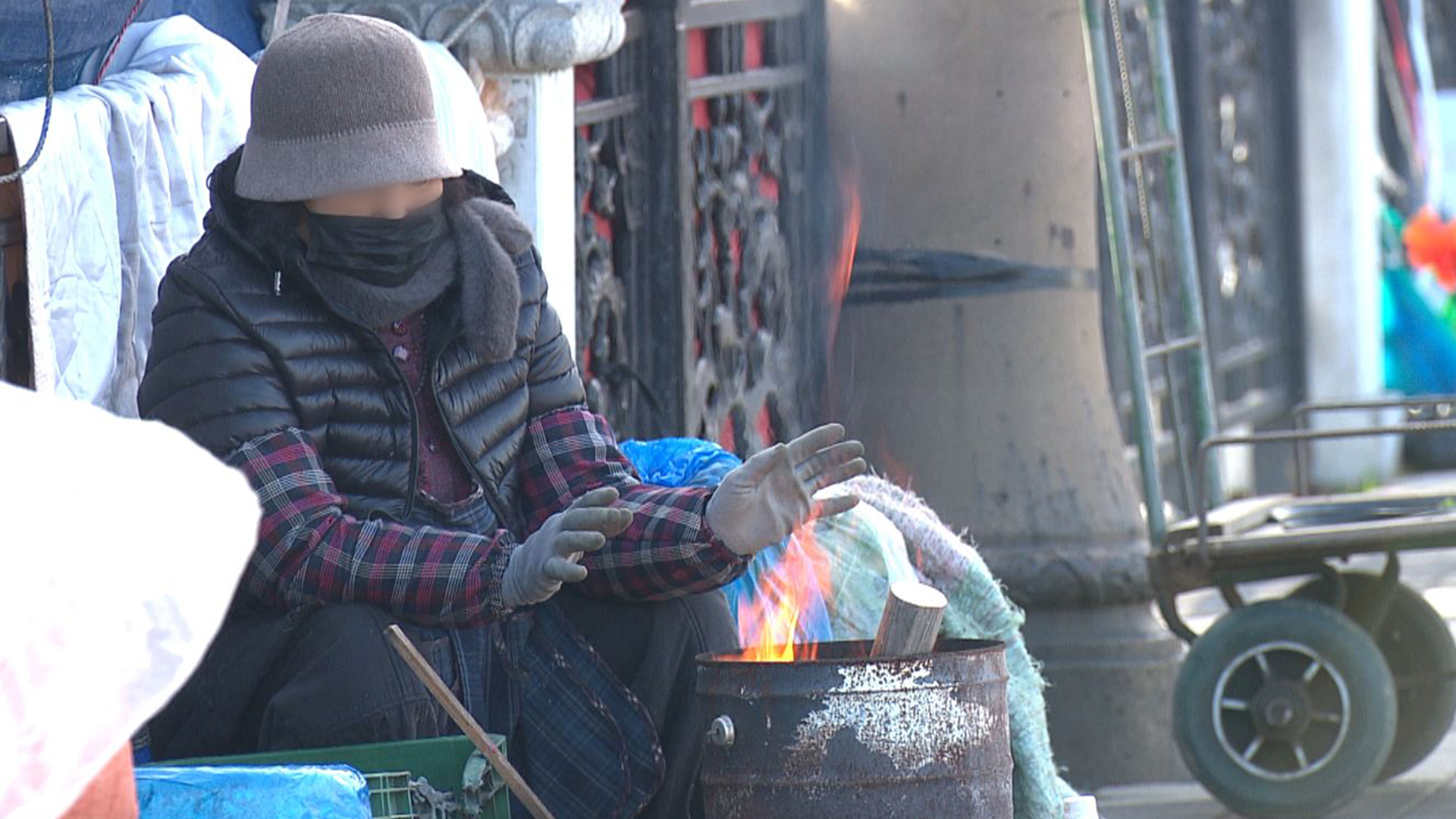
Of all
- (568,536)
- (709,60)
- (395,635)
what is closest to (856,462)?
(568,536)

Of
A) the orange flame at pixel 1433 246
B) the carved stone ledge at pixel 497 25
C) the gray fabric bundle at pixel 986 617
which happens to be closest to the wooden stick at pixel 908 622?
the gray fabric bundle at pixel 986 617

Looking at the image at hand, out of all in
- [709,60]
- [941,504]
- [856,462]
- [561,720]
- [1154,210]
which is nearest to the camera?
[856,462]

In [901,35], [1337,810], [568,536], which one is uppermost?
[901,35]

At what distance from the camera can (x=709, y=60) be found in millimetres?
6141

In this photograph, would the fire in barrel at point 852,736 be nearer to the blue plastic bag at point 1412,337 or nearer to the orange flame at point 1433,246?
the blue plastic bag at point 1412,337

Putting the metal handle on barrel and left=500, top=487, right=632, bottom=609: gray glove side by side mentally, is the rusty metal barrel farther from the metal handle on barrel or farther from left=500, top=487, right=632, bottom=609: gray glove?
left=500, top=487, right=632, bottom=609: gray glove

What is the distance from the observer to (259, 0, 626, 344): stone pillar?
15.3 ft

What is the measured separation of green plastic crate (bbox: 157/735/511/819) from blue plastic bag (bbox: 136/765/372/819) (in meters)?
0.23

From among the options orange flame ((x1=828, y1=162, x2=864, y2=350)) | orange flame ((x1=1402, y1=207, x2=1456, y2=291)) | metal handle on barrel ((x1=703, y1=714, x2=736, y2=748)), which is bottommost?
metal handle on barrel ((x1=703, y1=714, x2=736, y2=748))

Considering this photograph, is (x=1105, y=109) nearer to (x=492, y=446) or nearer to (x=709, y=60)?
(x=709, y=60)

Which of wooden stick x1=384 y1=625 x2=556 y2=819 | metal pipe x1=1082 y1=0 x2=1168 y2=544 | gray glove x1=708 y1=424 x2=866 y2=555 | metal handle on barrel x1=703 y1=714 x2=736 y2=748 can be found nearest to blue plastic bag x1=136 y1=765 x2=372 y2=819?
wooden stick x1=384 y1=625 x2=556 y2=819

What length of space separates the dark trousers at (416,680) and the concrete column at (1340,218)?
8740 millimetres

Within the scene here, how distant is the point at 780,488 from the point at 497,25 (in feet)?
5.97

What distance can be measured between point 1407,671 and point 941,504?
1108 millimetres
